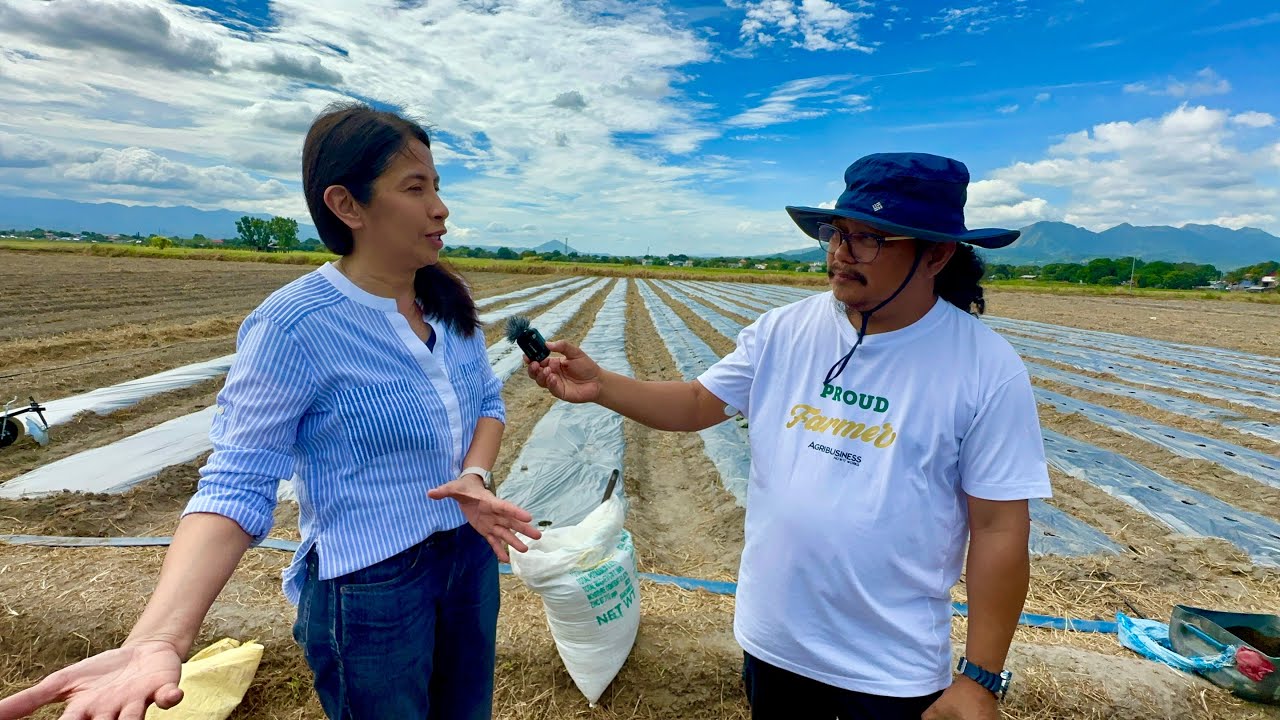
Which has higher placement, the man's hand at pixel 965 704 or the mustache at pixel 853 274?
the mustache at pixel 853 274

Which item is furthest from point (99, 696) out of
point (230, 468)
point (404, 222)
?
point (404, 222)

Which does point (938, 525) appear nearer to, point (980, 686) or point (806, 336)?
point (980, 686)

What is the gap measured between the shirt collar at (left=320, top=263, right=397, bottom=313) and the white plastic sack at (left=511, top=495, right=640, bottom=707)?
1.18 m

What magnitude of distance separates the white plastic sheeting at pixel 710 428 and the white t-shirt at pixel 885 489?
69.4 inches

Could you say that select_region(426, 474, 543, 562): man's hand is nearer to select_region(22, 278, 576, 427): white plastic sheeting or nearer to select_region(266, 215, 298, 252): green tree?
select_region(22, 278, 576, 427): white plastic sheeting

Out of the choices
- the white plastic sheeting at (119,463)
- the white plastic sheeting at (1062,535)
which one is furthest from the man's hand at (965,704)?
the white plastic sheeting at (119,463)

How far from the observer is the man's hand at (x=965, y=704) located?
142cm

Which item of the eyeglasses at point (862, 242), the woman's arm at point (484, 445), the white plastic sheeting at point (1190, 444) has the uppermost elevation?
the eyeglasses at point (862, 242)

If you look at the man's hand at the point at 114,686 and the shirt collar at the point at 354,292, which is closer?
the man's hand at the point at 114,686

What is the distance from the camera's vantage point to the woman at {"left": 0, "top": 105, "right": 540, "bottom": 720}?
4.21ft

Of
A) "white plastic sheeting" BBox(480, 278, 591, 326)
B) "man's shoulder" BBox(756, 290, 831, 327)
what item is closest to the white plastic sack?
"man's shoulder" BBox(756, 290, 831, 327)

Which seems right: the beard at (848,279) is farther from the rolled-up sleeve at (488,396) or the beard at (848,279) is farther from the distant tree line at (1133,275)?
the distant tree line at (1133,275)

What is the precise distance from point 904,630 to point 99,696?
58.2 inches

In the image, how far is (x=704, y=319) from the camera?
17016mm
